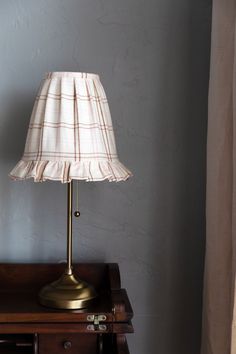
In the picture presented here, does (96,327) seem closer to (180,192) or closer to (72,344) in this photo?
(72,344)

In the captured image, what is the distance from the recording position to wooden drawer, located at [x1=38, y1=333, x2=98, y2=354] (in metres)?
1.14

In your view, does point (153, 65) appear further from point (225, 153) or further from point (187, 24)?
point (225, 153)

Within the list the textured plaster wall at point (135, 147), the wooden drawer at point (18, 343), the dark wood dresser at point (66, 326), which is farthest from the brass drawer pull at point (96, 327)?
the textured plaster wall at point (135, 147)

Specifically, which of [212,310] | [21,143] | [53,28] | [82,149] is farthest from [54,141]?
[212,310]

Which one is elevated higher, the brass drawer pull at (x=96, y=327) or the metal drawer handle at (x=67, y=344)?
the brass drawer pull at (x=96, y=327)

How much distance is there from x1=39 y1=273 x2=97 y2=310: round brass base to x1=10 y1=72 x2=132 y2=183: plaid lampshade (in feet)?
0.89

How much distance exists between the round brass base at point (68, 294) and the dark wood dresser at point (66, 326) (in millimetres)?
16

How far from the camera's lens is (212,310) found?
47.3 inches

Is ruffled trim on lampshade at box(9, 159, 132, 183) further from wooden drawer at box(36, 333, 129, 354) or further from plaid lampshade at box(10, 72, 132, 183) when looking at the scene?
wooden drawer at box(36, 333, 129, 354)

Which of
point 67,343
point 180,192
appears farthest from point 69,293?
point 180,192

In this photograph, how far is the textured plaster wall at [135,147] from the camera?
136 centimetres

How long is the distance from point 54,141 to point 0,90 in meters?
0.37

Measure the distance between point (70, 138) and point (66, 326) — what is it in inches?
15.8

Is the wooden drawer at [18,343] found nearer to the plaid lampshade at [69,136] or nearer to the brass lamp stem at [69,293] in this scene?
the brass lamp stem at [69,293]
